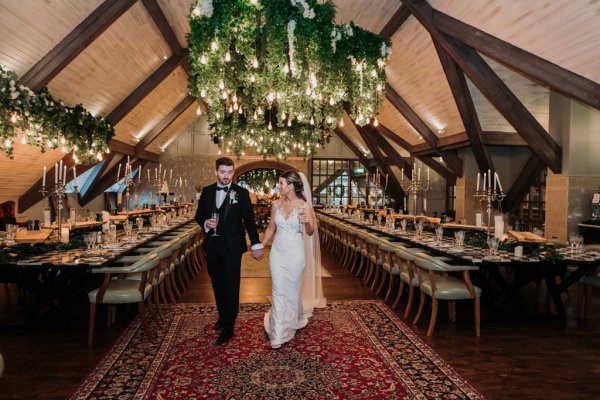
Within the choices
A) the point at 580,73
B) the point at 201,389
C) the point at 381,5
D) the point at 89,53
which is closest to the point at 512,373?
the point at 201,389

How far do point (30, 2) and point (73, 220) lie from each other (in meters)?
3.52

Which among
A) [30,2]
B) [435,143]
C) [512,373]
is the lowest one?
[512,373]

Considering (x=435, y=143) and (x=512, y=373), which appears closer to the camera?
(x=512, y=373)

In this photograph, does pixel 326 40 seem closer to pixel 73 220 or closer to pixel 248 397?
pixel 248 397

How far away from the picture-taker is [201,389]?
3154 millimetres

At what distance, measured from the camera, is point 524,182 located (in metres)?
10.8

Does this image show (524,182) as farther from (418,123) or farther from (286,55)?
(286,55)

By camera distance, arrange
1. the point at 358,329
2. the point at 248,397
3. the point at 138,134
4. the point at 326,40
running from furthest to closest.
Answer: the point at 138,134, the point at 326,40, the point at 358,329, the point at 248,397

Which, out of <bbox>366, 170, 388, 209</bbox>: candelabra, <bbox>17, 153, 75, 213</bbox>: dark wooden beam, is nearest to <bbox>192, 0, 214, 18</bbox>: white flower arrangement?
<bbox>17, 153, 75, 213</bbox>: dark wooden beam

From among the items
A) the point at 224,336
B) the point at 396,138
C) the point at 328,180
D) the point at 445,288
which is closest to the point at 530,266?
the point at 445,288

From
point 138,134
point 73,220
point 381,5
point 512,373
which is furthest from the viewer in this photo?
point 138,134

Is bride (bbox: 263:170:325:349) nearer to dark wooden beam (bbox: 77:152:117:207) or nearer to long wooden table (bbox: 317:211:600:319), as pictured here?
long wooden table (bbox: 317:211:600:319)

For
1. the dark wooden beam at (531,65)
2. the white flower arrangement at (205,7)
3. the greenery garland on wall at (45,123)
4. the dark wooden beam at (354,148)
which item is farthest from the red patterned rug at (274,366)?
the dark wooden beam at (354,148)

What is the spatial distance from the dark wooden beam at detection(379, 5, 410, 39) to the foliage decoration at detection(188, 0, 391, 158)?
1670 mm
